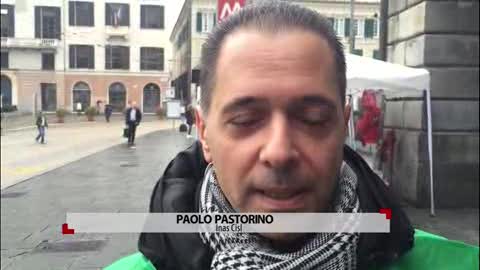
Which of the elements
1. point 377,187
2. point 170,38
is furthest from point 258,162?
point 170,38

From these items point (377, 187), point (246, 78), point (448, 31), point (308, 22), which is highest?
point (448, 31)

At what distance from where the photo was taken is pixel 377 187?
4.14 ft

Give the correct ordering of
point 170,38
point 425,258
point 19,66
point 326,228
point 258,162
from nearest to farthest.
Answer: point 258,162 → point 326,228 → point 425,258 → point 170,38 → point 19,66

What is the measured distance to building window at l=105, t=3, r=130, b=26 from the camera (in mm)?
1779

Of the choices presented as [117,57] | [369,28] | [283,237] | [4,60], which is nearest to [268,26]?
[283,237]

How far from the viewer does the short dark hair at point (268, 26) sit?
105cm

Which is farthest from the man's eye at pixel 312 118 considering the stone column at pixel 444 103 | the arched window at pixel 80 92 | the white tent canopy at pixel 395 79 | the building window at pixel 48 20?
the stone column at pixel 444 103

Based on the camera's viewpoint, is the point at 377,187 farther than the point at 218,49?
Yes

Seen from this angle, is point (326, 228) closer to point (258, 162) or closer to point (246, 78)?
point (258, 162)

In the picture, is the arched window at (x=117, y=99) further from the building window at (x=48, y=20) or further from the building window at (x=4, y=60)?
the building window at (x=4, y=60)

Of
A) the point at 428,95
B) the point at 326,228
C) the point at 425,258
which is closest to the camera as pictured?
the point at 326,228

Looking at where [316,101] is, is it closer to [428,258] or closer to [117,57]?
[428,258]

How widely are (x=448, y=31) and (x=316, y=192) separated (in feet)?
21.8

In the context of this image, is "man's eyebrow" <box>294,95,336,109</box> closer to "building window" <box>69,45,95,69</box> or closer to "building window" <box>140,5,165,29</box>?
"building window" <box>140,5,165,29</box>
